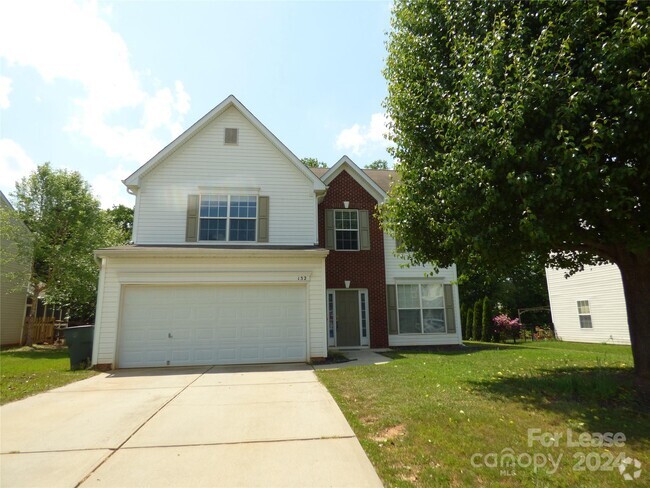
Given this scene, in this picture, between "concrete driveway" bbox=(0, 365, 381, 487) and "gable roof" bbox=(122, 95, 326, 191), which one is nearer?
"concrete driveway" bbox=(0, 365, 381, 487)

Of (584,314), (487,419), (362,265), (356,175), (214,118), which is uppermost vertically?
(214,118)

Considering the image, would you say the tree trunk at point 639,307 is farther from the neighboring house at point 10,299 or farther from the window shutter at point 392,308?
the neighboring house at point 10,299

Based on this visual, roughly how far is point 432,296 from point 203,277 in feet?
29.4

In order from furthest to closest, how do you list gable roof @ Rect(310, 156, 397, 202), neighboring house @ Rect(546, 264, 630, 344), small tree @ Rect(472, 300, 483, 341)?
1. small tree @ Rect(472, 300, 483, 341)
2. neighboring house @ Rect(546, 264, 630, 344)
3. gable roof @ Rect(310, 156, 397, 202)

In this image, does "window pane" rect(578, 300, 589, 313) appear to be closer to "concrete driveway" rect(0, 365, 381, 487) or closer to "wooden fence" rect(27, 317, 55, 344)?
"concrete driveway" rect(0, 365, 381, 487)

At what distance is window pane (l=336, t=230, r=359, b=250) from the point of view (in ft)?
47.4

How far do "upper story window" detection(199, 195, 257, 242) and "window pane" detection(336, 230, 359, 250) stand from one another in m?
3.55

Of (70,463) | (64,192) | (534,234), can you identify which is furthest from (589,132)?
(64,192)

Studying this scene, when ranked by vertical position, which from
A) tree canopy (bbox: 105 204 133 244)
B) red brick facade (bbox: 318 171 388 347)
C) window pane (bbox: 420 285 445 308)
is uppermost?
tree canopy (bbox: 105 204 133 244)

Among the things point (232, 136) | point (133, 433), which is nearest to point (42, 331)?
point (232, 136)

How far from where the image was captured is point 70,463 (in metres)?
3.83

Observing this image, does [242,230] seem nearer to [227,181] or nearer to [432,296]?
[227,181]

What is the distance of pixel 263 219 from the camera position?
12609mm

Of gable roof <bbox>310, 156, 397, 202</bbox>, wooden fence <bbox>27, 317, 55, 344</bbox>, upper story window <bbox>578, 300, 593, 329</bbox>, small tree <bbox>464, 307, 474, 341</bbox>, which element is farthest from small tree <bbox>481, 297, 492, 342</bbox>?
wooden fence <bbox>27, 317, 55, 344</bbox>
